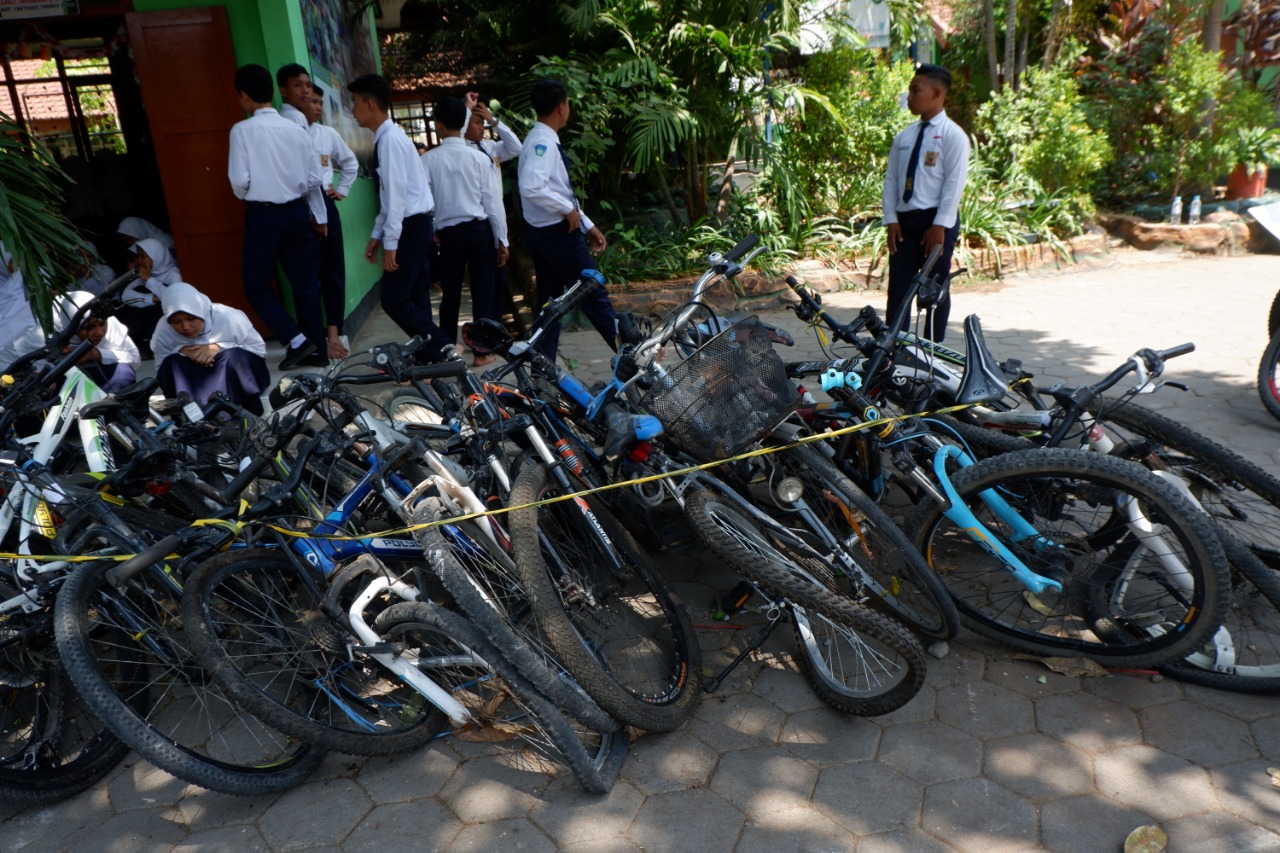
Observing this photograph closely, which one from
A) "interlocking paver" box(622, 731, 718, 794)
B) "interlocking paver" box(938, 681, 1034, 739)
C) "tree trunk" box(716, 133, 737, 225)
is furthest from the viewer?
"tree trunk" box(716, 133, 737, 225)

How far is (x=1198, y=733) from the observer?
2.82 meters

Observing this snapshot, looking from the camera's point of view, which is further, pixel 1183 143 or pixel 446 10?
pixel 446 10

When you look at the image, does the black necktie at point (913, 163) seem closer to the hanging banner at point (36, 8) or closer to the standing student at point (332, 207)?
the standing student at point (332, 207)

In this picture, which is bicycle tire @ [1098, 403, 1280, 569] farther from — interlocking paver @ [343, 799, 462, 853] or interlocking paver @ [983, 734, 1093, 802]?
interlocking paver @ [343, 799, 462, 853]

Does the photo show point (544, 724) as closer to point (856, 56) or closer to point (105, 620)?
point (105, 620)

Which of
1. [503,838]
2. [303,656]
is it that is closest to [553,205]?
[303,656]

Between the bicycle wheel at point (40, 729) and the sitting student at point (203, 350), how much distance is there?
159cm

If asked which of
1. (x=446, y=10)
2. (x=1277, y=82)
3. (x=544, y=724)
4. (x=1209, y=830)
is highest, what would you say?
(x=446, y=10)

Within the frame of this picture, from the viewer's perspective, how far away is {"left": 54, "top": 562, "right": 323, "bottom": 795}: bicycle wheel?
2.55 meters

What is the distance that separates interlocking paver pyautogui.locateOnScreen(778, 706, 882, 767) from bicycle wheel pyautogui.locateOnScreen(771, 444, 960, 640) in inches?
16.3

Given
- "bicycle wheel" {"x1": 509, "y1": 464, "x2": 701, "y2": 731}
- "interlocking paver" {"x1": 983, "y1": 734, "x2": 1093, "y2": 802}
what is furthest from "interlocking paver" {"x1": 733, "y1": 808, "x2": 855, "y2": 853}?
"interlocking paver" {"x1": 983, "y1": 734, "x2": 1093, "y2": 802}

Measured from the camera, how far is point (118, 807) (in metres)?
2.82

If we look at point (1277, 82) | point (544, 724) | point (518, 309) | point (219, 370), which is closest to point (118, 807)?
point (544, 724)

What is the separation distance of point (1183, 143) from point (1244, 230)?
1.22 m
